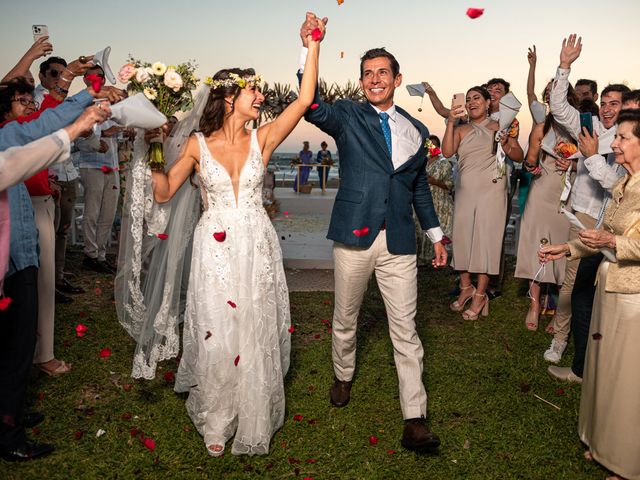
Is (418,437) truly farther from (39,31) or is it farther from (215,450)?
(39,31)

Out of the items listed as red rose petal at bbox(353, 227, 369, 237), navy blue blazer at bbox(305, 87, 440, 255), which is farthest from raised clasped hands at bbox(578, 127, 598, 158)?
red rose petal at bbox(353, 227, 369, 237)

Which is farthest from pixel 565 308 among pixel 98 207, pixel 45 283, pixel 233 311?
pixel 98 207

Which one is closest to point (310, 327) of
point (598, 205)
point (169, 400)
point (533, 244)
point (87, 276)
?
point (169, 400)

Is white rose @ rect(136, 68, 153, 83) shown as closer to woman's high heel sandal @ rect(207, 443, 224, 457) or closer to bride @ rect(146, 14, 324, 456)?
bride @ rect(146, 14, 324, 456)

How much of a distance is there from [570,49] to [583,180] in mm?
1220

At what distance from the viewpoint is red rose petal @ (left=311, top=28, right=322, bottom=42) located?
4023 millimetres

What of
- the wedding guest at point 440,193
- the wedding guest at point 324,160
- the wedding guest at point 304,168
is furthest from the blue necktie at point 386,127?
the wedding guest at point 324,160

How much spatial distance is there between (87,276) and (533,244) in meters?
6.06

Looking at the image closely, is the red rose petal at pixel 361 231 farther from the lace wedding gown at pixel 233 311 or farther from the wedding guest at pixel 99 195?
the wedding guest at pixel 99 195

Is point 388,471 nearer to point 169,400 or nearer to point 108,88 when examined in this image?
point 169,400

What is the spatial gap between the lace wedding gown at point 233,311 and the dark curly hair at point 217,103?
0.10 metres

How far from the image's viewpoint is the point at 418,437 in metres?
4.18

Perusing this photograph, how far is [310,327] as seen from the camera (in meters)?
6.84

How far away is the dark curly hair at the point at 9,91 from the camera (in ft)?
14.5
